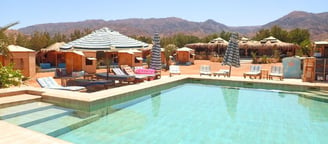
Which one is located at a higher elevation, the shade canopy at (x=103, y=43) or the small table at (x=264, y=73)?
the shade canopy at (x=103, y=43)

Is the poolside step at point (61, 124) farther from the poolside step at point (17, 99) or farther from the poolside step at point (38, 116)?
the poolside step at point (17, 99)

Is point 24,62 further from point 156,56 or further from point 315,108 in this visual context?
point 315,108

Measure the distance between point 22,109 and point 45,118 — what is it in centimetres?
87

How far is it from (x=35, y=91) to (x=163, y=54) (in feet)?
51.7

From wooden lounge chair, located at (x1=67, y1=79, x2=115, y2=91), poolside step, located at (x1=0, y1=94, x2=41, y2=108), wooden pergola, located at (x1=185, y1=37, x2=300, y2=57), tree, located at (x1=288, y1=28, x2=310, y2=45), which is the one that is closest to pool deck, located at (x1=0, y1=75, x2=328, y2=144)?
poolside step, located at (x1=0, y1=94, x2=41, y2=108)

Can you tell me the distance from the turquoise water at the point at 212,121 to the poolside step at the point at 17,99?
2300 millimetres

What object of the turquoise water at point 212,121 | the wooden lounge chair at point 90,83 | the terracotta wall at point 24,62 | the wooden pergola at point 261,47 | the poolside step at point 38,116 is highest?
the wooden pergola at point 261,47

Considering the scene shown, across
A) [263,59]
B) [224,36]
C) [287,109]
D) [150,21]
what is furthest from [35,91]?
[150,21]

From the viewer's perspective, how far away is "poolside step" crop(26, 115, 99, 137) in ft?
17.7

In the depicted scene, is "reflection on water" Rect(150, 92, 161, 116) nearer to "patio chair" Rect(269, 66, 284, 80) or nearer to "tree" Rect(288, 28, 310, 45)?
"patio chair" Rect(269, 66, 284, 80)

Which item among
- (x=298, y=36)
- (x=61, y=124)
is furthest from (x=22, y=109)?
(x=298, y=36)

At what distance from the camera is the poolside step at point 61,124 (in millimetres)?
5398

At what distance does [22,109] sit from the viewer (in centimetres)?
645

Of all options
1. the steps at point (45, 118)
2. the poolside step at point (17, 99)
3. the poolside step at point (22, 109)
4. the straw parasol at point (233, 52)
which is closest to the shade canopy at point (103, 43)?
the poolside step at point (17, 99)
